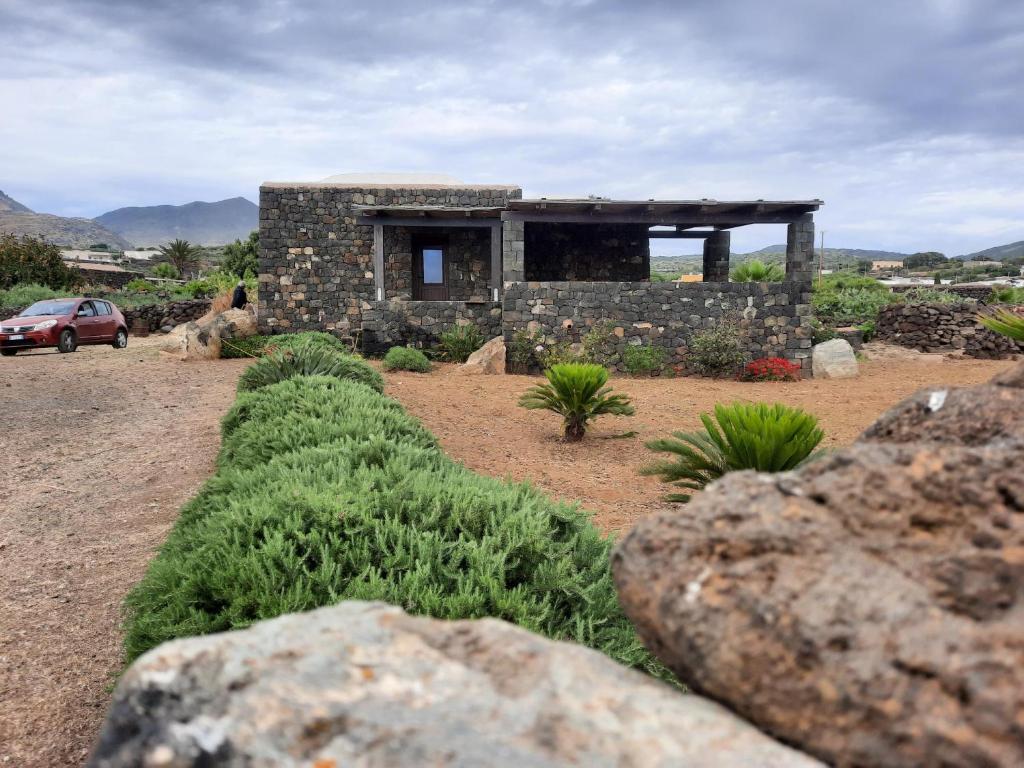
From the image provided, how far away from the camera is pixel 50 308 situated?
1689 centimetres

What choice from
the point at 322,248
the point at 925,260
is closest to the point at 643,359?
the point at 322,248

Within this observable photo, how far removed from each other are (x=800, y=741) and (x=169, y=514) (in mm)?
5625

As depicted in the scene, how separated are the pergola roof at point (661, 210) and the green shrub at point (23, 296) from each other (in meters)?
16.3

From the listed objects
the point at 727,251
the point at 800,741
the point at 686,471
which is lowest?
the point at 686,471

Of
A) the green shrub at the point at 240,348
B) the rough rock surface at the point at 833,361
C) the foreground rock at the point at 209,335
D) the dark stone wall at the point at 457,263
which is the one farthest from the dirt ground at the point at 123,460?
the dark stone wall at the point at 457,263

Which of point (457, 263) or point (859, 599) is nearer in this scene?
point (859, 599)

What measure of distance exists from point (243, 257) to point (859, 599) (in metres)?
38.5

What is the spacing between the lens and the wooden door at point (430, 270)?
19.2 meters

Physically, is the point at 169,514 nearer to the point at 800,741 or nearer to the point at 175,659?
the point at 175,659

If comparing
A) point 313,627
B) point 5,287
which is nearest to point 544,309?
point 313,627

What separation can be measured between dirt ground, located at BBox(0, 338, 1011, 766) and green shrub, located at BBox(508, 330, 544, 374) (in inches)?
39.6

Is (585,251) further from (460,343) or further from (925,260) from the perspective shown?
(925,260)

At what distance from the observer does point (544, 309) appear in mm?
14430

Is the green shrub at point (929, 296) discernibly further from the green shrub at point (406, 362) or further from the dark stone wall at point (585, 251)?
the green shrub at point (406, 362)
